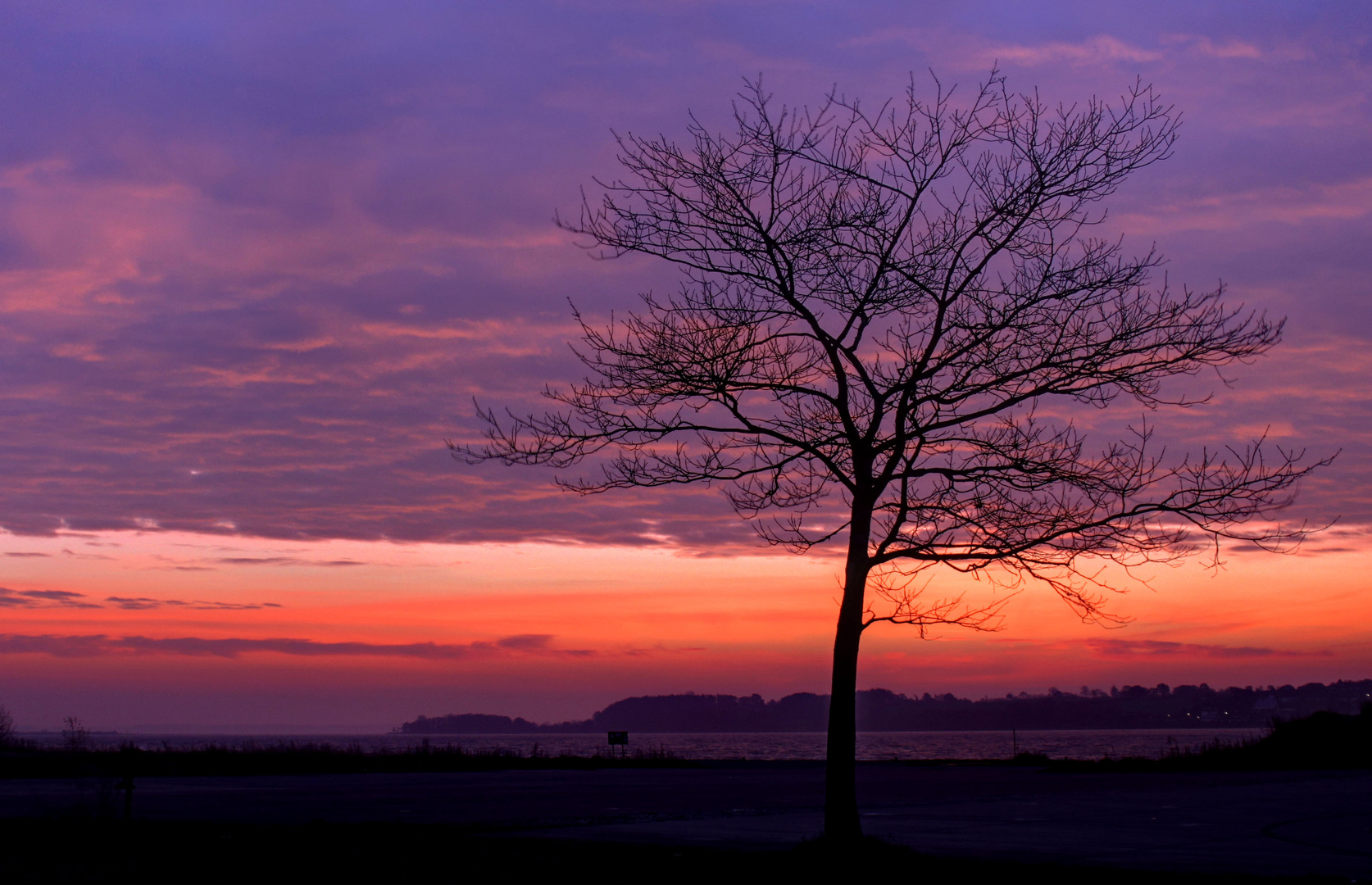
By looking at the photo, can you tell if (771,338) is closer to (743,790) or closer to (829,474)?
(829,474)

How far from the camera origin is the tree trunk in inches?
A: 471

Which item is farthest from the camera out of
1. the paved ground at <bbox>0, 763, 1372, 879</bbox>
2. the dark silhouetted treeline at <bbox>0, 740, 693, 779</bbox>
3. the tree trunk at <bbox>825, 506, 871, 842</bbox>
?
the dark silhouetted treeline at <bbox>0, 740, 693, 779</bbox>

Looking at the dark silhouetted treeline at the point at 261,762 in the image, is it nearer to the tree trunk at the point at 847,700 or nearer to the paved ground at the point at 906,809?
the paved ground at the point at 906,809

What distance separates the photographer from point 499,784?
27312 millimetres

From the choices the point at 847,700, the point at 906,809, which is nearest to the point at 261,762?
the point at 906,809

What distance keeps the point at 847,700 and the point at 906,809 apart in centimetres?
850

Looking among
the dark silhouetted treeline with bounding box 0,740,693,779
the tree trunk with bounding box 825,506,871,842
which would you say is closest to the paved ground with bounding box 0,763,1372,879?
the tree trunk with bounding box 825,506,871,842

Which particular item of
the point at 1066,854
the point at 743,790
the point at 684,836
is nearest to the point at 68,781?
the point at 743,790

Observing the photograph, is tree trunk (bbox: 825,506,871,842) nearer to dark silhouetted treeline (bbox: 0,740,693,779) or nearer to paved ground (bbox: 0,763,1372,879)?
paved ground (bbox: 0,763,1372,879)

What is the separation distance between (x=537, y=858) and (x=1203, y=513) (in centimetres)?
771

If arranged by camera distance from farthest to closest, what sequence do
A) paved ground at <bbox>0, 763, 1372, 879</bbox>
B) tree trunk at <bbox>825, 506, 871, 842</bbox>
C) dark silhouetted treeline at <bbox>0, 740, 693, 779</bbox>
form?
1. dark silhouetted treeline at <bbox>0, 740, 693, 779</bbox>
2. paved ground at <bbox>0, 763, 1372, 879</bbox>
3. tree trunk at <bbox>825, 506, 871, 842</bbox>

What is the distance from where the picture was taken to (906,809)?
1978 centimetres

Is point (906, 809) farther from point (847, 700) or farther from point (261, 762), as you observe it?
point (261, 762)

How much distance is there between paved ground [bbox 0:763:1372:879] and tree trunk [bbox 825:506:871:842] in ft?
6.00
